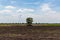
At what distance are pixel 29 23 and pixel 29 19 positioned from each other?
2.77 m

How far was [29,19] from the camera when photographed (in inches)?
4434

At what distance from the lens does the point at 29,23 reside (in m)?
112
